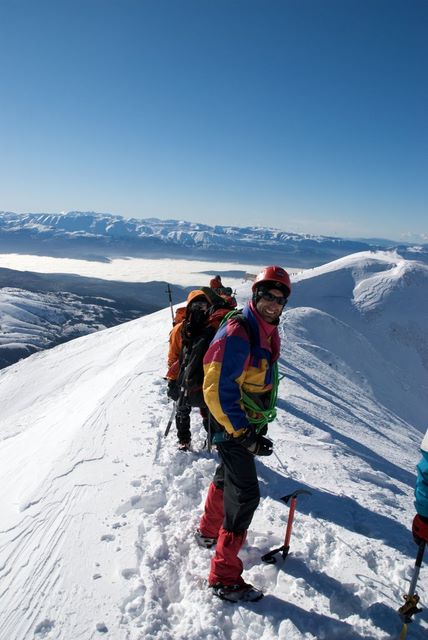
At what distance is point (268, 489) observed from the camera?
6203 mm

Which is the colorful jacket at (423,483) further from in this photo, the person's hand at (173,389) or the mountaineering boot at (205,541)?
the person's hand at (173,389)

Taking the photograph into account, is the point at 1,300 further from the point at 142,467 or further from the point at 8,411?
the point at 142,467

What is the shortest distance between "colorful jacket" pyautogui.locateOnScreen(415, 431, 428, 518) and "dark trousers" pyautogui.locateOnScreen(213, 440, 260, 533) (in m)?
1.41

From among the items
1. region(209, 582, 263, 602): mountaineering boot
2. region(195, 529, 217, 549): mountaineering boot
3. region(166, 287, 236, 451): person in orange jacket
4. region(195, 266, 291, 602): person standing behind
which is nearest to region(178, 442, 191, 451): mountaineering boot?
region(166, 287, 236, 451): person in orange jacket

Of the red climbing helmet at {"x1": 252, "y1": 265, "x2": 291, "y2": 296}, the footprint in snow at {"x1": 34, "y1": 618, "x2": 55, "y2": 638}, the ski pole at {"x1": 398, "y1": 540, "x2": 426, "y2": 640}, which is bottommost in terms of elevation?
the footprint in snow at {"x1": 34, "y1": 618, "x2": 55, "y2": 638}

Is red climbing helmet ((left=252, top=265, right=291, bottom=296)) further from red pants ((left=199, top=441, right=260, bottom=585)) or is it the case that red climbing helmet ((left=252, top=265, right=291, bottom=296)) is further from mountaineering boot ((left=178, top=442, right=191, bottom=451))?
mountaineering boot ((left=178, top=442, right=191, bottom=451))

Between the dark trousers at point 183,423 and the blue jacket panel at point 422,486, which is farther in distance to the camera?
the dark trousers at point 183,423

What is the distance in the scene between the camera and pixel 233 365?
147 inches

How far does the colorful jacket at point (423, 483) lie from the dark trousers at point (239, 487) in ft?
4.64

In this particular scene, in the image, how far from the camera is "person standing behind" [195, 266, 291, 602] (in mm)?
3760

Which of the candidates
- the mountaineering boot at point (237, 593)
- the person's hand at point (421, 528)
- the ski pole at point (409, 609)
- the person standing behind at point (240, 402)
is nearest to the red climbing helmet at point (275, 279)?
the person standing behind at point (240, 402)

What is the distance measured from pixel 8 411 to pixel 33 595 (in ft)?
67.9

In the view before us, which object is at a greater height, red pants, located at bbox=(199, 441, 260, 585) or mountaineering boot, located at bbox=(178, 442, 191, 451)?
red pants, located at bbox=(199, 441, 260, 585)

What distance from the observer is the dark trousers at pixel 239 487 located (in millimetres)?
3893
